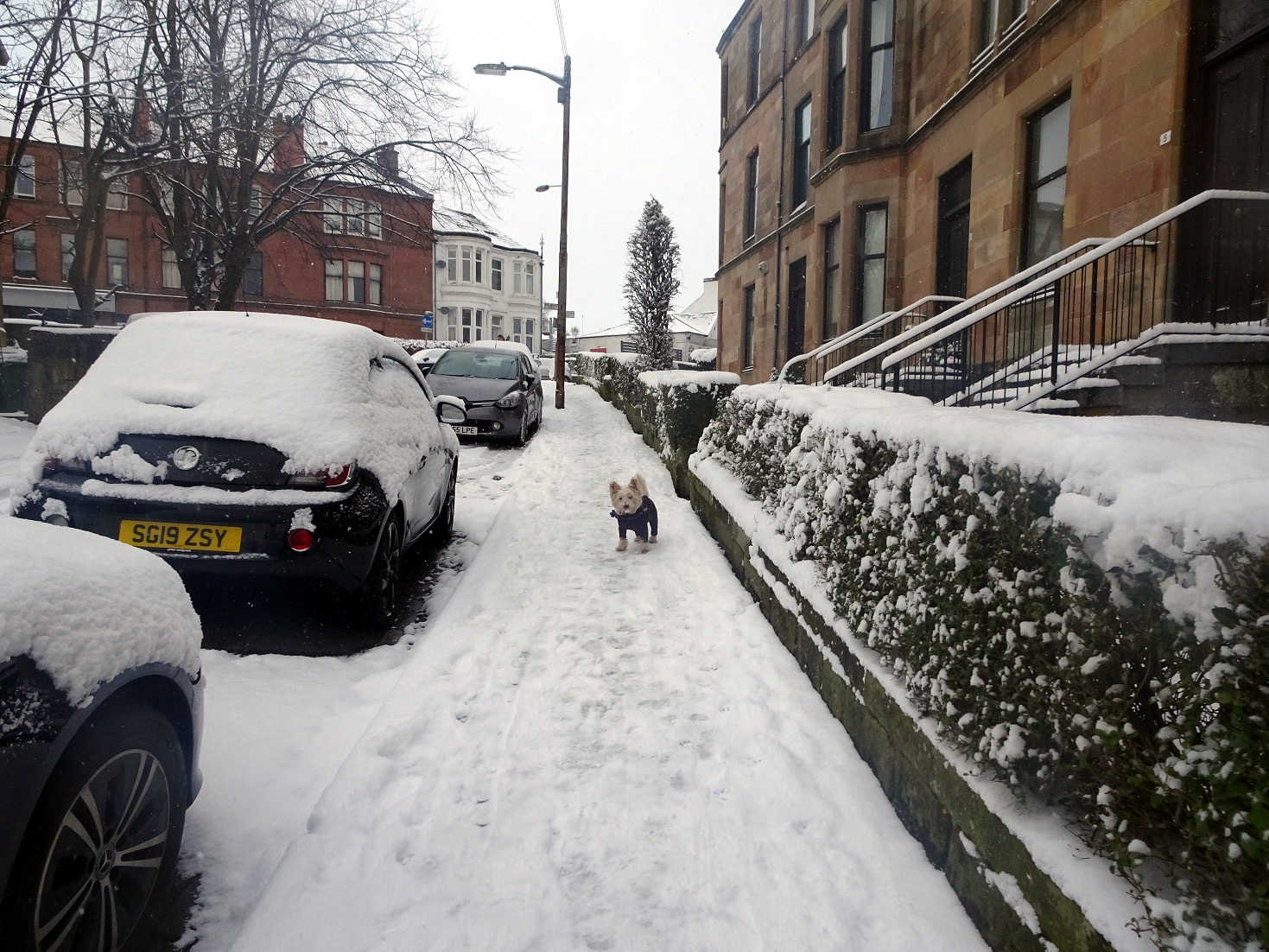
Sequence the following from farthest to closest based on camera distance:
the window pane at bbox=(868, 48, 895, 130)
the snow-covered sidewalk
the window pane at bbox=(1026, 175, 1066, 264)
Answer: the window pane at bbox=(868, 48, 895, 130)
the window pane at bbox=(1026, 175, 1066, 264)
the snow-covered sidewalk

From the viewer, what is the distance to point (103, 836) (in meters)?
1.88

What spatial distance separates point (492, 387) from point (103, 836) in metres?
11.4

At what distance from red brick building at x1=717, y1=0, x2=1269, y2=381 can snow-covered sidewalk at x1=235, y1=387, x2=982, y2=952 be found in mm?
6937

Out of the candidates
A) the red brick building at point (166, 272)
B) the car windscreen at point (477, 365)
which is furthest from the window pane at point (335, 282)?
the car windscreen at point (477, 365)

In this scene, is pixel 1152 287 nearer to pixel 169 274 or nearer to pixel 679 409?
pixel 679 409

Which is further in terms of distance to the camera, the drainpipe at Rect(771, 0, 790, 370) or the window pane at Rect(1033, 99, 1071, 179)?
the drainpipe at Rect(771, 0, 790, 370)

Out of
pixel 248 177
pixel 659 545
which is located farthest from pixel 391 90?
pixel 659 545

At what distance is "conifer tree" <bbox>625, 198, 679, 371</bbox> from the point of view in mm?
36656

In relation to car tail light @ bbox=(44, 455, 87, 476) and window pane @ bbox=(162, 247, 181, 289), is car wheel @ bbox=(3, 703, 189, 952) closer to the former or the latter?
car tail light @ bbox=(44, 455, 87, 476)

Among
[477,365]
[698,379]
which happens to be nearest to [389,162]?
[477,365]

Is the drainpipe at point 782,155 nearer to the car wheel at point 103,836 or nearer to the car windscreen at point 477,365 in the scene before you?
the car windscreen at point 477,365

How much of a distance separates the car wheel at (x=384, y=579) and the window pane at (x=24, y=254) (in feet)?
149

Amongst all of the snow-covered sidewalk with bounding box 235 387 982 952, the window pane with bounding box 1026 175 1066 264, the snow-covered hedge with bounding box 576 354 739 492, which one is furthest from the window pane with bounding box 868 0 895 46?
the snow-covered sidewalk with bounding box 235 387 982 952

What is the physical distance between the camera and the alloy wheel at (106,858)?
1.70 metres
